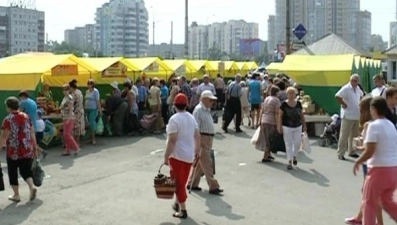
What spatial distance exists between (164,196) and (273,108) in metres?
5.33

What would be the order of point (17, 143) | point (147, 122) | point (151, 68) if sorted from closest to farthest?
point (17, 143), point (147, 122), point (151, 68)

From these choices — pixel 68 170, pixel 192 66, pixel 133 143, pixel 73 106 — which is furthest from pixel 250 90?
pixel 192 66

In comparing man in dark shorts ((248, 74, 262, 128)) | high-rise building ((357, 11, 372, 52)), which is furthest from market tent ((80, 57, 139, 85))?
high-rise building ((357, 11, 372, 52))

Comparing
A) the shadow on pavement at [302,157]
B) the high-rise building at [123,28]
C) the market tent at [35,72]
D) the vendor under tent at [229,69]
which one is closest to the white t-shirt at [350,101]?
the shadow on pavement at [302,157]

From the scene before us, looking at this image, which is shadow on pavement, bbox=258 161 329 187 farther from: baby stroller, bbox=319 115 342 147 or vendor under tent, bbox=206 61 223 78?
vendor under tent, bbox=206 61 223 78

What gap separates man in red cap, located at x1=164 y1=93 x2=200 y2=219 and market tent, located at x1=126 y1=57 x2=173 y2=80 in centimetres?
1411

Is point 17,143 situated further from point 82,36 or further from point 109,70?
point 82,36

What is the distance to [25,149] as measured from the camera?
9406 mm

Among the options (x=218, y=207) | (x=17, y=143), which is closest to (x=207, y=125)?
(x=218, y=207)

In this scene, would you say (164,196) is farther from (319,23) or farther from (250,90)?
(319,23)

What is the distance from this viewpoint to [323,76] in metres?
17.8

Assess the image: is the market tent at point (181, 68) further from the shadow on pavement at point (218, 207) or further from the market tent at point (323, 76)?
the shadow on pavement at point (218, 207)

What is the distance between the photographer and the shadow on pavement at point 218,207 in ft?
28.0

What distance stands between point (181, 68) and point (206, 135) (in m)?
18.8
